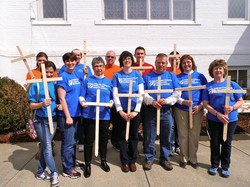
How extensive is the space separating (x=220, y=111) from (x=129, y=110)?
1393 mm

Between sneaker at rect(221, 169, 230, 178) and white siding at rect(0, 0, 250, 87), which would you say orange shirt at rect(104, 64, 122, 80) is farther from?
white siding at rect(0, 0, 250, 87)

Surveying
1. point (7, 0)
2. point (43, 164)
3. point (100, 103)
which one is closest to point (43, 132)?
point (43, 164)

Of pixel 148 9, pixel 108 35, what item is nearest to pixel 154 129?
pixel 108 35

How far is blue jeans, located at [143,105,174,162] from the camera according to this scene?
4039mm

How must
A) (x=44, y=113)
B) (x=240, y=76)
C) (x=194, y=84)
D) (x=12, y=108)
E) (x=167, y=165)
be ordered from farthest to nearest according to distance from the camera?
(x=240, y=76)
(x=12, y=108)
(x=167, y=165)
(x=194, y=84)
(x=44, y=113)

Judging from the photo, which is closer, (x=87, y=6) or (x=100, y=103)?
(x=100, y=103)

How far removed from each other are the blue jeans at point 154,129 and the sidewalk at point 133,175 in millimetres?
313

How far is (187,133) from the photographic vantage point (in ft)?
13.8

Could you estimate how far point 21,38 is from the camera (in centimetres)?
788

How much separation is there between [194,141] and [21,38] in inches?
250

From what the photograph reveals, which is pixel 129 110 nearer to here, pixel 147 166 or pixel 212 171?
pixel 147 166

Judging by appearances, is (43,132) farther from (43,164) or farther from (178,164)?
(178,164)

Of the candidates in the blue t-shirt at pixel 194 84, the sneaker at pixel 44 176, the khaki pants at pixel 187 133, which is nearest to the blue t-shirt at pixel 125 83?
the blue t-shirt at pixel 194 84

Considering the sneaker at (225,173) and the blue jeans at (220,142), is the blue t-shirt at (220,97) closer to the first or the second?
the blue jeans at (220,142)
